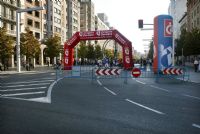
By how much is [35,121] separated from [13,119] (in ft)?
2.24

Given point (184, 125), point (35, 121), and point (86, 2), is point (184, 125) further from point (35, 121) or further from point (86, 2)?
point (86, 2)

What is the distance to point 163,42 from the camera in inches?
1054

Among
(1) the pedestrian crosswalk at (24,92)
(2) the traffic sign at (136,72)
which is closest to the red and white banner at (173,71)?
(2) the traffic sign at (136,72)

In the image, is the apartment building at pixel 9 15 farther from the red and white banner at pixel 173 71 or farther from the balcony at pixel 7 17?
the red and white banner at pixel 173 71

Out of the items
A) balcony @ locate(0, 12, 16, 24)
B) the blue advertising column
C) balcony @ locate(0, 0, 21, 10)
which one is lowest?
the blue advertising column

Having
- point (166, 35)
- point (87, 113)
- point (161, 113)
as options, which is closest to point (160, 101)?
point (161, 113)

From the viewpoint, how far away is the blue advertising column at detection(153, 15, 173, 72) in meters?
26.5

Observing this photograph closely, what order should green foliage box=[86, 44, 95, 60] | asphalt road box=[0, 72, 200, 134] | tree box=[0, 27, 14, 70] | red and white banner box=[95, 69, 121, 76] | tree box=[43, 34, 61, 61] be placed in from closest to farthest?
1. asphalt road box=[0, 72, 200, 134]
2. red and white banner box=[95, 69, 121, 76]
3. tree box=[0, 27, 14, 70]
4. tree box=[43, 34, 61, 61]
5. green foliage box=[86, 44, 95, 60]

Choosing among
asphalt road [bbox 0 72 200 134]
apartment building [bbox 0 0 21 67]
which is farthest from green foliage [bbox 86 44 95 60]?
asphalt road [bbox 0 72 200 134]

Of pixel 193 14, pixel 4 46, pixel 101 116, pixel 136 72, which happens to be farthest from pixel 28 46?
pixel 193 14

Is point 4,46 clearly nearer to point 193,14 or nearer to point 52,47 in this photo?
point 52,47

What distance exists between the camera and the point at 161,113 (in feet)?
28.7

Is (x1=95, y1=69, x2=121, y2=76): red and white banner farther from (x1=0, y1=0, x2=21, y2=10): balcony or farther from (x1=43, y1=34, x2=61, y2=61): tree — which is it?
(x1=43, y1=34, x2=61, y2=61): tree

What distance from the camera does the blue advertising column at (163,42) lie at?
26531 millimetres
